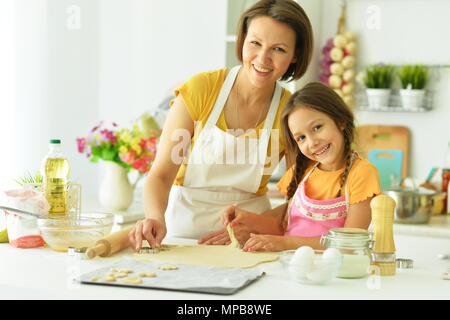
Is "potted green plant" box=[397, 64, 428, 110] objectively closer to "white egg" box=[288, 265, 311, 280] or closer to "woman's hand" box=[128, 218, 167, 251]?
"woman's hand" box=[128, 218, 167, 251]

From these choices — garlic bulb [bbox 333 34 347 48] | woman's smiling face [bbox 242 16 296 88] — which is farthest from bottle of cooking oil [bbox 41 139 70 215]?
garlic bulb [bbox 333 34 347 48]

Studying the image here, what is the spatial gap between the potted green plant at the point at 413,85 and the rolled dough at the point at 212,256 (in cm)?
177

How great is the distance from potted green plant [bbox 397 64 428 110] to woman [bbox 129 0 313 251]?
1.33 meters

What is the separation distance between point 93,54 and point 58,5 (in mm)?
378

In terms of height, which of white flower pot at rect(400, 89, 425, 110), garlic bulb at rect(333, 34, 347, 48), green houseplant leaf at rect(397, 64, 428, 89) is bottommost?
white flower pot at rect(400, 89, 425, 110)

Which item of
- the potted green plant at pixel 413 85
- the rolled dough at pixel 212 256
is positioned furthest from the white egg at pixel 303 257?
the potted green plant at pixel 413 85

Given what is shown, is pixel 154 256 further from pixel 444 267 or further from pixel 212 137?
pixel 444 267

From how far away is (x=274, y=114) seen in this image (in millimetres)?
1736

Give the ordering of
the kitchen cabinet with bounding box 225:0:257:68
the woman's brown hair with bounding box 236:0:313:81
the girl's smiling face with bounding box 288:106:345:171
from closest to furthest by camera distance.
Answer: the girl's smiling face with bounding box 288:106:345:171, the woman's brown hair with bounding box 236:0:313:81, the kitchen cabinet with bounding box 225:0:257:68

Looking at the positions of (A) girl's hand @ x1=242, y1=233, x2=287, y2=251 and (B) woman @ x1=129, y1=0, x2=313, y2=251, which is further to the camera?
(B) woman @ x1=129, y1=0, x2=313, y2=251

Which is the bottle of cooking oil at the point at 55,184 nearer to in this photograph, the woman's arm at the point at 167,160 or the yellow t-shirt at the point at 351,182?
the woman's arm at the point at 167,160

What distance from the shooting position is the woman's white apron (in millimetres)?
1737

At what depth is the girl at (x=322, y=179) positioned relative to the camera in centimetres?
144
